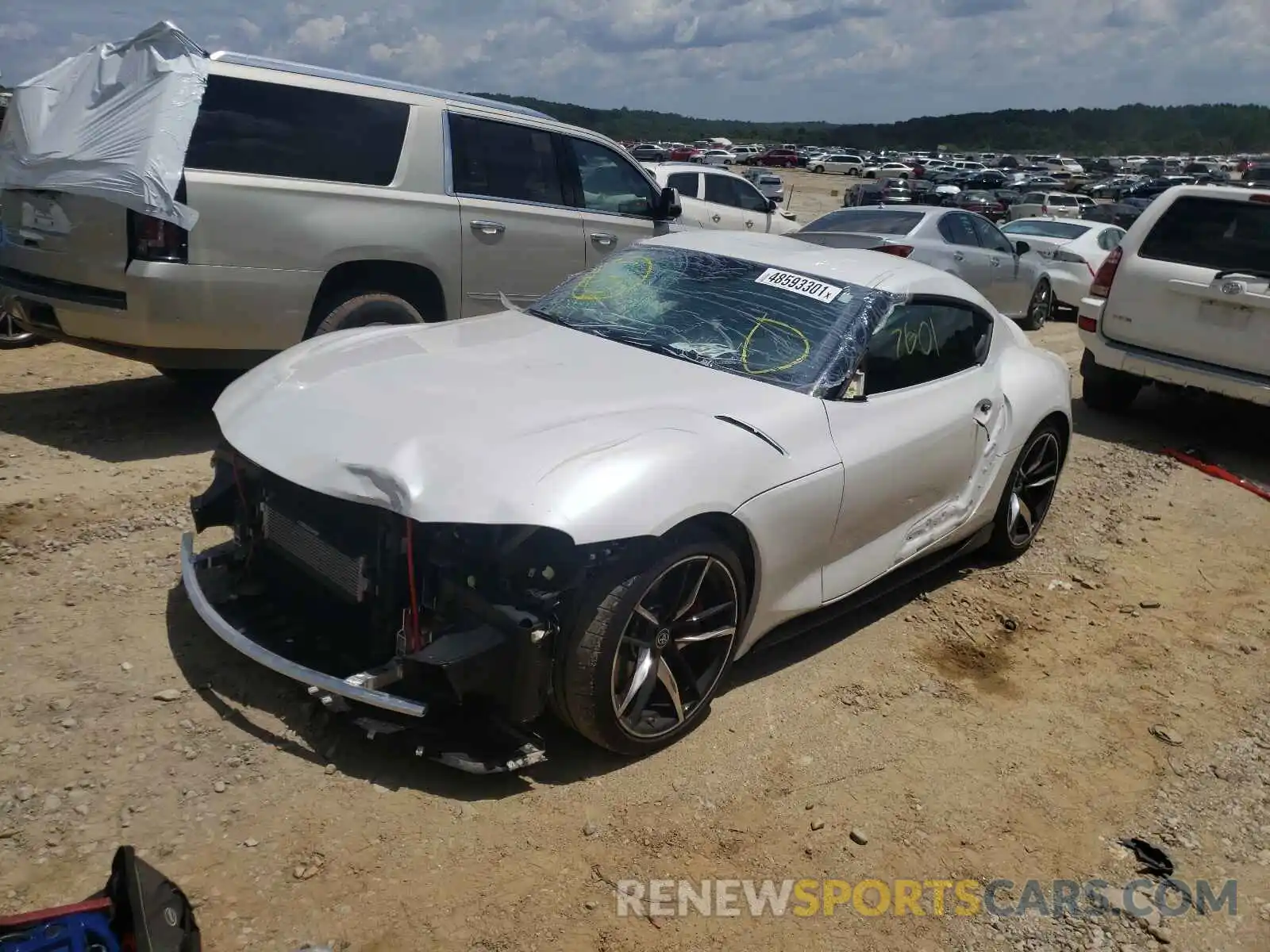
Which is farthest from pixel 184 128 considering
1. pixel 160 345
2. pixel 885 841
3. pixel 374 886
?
pixel 885 841

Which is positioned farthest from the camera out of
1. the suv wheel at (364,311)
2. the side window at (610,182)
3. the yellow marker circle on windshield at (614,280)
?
the side window at (610,182)

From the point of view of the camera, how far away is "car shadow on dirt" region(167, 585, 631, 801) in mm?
3234

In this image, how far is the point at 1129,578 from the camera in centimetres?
552

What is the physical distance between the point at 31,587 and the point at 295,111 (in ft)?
10.5

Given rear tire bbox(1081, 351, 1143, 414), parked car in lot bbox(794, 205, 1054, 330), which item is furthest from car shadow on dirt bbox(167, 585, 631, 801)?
parked car in lot bbox(794, 205, 1054, 330)

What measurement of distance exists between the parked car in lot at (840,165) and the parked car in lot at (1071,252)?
5390 centimetres

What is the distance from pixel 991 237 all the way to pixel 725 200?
322 centimetres

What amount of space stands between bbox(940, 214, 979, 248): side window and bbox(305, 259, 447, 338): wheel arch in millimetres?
6795

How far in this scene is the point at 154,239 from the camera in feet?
18.1

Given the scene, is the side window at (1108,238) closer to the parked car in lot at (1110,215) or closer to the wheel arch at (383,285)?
the wheel arch at (383,285)

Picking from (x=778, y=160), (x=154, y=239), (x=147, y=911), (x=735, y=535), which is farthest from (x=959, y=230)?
(x=778, y=160)

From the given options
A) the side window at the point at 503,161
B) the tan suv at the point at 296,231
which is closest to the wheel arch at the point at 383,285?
the tan suv at the point at 296,231

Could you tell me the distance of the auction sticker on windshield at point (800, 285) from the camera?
4.36 metres

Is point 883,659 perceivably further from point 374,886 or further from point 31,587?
point 31,587
